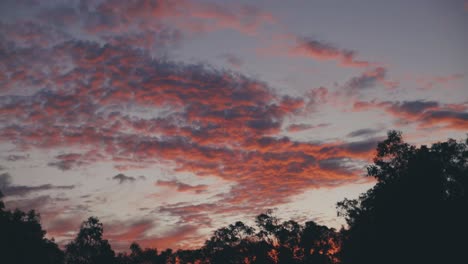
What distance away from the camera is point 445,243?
3588 centimetres

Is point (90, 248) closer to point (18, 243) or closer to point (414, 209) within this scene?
point (18, 243)

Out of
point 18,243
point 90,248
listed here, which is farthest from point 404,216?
point 90,248

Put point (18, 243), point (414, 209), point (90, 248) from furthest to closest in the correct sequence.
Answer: point (90, 248) → point (18, 243) → point (414, 209)

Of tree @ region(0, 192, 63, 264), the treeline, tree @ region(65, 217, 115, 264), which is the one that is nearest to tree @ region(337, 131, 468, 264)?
the treeline

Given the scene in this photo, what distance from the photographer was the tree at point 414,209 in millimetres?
36438

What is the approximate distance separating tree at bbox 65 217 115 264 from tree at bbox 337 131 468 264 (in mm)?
56763

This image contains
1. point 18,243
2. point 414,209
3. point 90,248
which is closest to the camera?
point 414,209

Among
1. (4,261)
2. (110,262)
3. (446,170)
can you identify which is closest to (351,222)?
(446,170)

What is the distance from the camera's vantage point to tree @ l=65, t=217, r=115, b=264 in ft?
269

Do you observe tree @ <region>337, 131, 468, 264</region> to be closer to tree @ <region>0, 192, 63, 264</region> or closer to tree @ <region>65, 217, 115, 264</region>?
tree @ <region>0, 192, 63, 264</region>

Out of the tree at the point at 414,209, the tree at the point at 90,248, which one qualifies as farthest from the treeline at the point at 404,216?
the tree at the point at 90,248

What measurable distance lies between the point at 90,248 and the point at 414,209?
69.7 meters

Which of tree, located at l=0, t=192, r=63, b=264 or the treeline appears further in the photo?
tree, located at l=0, t=192, r=63, b=264

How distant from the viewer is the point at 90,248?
8394 cm
